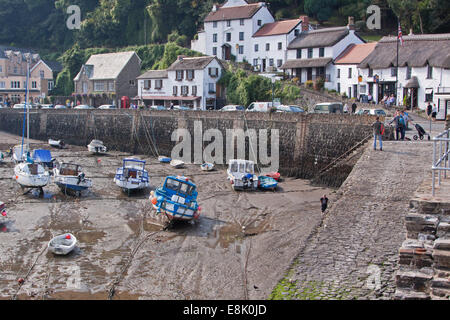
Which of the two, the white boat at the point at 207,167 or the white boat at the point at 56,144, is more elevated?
the white boat at the point at 56,144

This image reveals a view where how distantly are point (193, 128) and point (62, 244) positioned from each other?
903 inches

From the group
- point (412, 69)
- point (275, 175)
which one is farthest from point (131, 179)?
point (412, 69)

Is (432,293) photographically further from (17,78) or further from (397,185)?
(17,78)

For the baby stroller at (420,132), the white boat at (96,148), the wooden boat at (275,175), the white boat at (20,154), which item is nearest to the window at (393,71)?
the baby stroller at (420,132)

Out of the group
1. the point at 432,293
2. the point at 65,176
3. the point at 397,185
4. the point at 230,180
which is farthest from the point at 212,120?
the point at 432,293

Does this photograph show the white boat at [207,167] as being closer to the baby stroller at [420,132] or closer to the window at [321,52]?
the baby stroller at [420,132]

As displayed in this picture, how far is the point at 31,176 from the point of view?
28672mm

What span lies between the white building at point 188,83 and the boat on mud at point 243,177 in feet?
80.3

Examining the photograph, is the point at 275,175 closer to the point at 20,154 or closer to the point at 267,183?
the point at 267,183

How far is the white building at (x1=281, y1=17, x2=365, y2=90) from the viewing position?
51906mm

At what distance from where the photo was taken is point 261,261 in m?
18.0

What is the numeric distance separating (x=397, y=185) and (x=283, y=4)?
56491 millimetres

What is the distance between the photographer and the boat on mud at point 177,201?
2272 cm

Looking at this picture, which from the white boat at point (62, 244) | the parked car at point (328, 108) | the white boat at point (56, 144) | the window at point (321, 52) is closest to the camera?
the white boat at point (62, 244)
